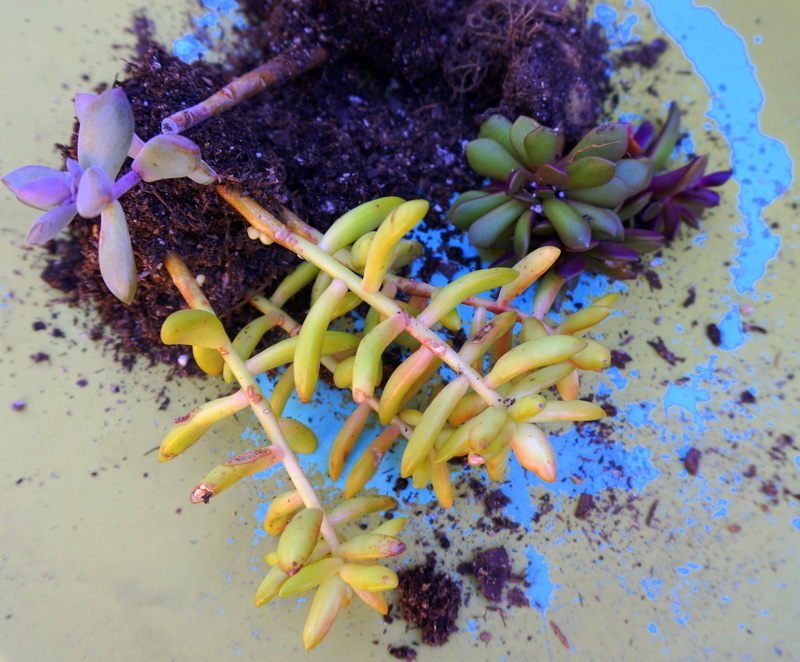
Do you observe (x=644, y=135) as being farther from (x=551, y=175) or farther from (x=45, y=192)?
(x=45, y=192)

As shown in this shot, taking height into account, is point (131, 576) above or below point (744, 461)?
above

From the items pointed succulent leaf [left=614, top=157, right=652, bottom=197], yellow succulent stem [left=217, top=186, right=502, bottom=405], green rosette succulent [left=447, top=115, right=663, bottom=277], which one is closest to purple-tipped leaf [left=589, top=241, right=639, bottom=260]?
green rosette succulent [left=447, top=115, right=663, bottom=277]

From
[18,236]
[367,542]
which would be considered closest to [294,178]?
[18,236]

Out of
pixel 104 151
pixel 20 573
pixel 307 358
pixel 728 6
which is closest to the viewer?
pixel 104 151

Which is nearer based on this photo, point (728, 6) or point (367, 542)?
point (367, 542)

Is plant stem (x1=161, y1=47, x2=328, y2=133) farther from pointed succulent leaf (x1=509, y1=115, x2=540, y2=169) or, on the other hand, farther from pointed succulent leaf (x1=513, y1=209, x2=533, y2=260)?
pointed succulent leaf (x1=513, y1=209, x2=533, y2=260)

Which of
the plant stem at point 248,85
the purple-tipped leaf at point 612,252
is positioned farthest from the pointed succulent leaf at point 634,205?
the plant stem at point 248,85

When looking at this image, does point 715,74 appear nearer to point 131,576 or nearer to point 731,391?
point 731,391
